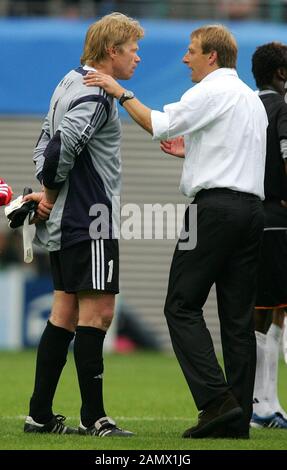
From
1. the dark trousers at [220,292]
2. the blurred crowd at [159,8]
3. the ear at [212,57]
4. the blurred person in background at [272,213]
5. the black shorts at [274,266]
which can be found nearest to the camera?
the dark trousers at [220,292]

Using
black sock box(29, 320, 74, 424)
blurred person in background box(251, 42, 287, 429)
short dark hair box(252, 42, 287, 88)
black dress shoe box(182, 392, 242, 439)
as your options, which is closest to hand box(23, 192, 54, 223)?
black sock box(29, 320, 74, 424)

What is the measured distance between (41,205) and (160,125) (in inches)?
33.2

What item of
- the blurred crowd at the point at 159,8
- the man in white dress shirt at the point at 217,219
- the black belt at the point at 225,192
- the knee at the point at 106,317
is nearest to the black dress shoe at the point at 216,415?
the man in white dress shirt at the point at 217,219

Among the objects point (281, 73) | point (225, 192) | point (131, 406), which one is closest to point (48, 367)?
point (225, 192)

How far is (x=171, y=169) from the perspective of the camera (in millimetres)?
18125

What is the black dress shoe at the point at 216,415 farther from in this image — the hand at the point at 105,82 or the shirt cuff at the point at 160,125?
the hand at the point at 105,82

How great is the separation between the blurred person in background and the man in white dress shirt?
78 cm

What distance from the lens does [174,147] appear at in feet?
24.3

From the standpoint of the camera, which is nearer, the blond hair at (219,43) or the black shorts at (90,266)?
the black shorts at (90,266)

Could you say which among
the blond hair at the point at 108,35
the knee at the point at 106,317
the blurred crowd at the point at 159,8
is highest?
the blurred crowd at the point at 159,8

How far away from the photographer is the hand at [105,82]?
6734 millimetres

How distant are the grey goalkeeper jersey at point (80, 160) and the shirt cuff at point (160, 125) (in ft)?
1.00

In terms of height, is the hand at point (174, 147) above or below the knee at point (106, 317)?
above

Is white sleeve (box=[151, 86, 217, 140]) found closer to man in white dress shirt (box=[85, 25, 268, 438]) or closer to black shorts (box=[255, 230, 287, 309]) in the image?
man in white dress shirt (box=[85, 25, 268, 438])
